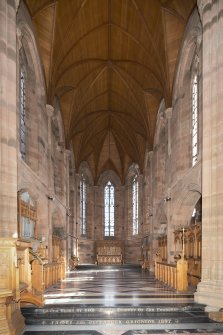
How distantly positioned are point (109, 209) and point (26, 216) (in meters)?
24.0

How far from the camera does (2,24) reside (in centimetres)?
1139

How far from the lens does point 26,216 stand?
56.5ft

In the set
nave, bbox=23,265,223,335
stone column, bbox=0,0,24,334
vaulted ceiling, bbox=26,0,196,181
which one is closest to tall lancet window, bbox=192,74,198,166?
vaulted ceiling, bbox=26,0,196,181

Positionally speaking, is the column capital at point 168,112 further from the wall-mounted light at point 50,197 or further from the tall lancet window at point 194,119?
the wall-mounted light at point 50,197

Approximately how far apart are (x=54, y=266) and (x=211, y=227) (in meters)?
7.93

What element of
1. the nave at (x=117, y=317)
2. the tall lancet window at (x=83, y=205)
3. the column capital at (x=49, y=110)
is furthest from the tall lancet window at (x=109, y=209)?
the nave at (x=117, y=317)

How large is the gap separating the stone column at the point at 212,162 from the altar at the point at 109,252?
Result: 26.4m

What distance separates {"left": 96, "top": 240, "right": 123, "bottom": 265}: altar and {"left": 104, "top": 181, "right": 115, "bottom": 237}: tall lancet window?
3.22m

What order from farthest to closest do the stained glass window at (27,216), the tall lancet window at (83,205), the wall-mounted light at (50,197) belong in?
the tall lancet window at (83,205), the wall-mounted light at (50,197), the stained glass window at (27,216)

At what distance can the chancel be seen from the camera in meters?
9.77

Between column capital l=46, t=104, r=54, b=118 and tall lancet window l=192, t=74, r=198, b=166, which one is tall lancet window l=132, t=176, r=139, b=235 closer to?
column capital l=46, t=104, r=54, b=118

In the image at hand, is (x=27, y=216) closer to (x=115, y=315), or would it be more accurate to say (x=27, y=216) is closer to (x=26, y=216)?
(x=26, y=216)

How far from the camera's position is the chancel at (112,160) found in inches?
385

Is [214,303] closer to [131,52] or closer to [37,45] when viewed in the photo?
[37,45]
